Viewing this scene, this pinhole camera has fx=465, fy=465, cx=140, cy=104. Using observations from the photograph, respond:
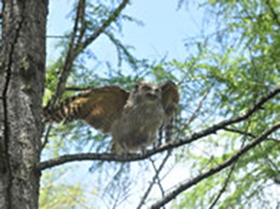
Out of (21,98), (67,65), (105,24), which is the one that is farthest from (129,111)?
(21,98)

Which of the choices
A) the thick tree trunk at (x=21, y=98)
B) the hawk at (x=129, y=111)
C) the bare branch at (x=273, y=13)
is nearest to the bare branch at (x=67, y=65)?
the thick tree trunk at (x=21, y=98)

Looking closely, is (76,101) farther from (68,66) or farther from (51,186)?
(51,186)

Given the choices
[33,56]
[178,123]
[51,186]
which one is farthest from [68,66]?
[51,186]

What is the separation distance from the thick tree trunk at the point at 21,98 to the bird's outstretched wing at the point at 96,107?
1.22 m

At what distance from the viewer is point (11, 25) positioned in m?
2.64

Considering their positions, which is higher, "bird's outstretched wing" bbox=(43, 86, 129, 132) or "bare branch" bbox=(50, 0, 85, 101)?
"bird's outstretched wing" bbox=(43, 86, 129, 132)

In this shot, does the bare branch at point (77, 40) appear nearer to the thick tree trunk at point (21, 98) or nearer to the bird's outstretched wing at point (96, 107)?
the thick tree trunk at point (21, 98)

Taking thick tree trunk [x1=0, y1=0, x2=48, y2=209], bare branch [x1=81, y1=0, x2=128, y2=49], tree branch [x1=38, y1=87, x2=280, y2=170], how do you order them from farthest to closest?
bare branch [x1=81, y1=0, x2=128, y2=49]
tree branch [x1=38, y1=87, x2=280, y2=170]
thick tree trunk [x1=0, y1=0, x2=48, y2=209]

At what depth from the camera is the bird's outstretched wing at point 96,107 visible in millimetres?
3982

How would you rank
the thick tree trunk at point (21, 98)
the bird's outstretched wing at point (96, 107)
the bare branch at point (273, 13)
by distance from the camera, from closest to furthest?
the thick tree trunk at point (21, 98)
the bare branch at point (273, 13)
the bird's outstretched wing at point (96, 107)

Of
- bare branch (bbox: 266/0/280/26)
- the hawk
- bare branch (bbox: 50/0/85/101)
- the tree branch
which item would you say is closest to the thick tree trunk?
the tree branch

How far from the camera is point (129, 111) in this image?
4.43 metres

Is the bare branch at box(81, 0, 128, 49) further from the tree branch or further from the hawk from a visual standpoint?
the tree branch

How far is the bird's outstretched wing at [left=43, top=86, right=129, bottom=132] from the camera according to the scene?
3.98m
